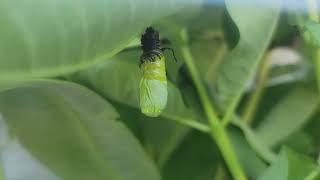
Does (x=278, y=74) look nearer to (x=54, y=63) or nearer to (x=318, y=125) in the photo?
(x=318, y=125)

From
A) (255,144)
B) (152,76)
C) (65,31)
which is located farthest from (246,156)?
(65,31)

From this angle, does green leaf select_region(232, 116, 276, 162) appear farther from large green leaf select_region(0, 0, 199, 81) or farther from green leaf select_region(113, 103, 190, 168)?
large green leaf select_region(0, 0, 199, 81)

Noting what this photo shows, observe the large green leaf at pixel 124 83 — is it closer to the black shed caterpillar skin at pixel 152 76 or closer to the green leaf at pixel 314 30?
the black shed caterpillar skin at pixel 152 76

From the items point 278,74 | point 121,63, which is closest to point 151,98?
point 121,63

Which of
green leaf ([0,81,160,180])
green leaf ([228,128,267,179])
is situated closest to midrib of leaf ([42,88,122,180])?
green leaf ([0,81,160,180])

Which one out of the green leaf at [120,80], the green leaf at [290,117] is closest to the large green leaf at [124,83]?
the green leaf at [120,80]

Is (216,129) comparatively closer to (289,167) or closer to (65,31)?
(289,167)
